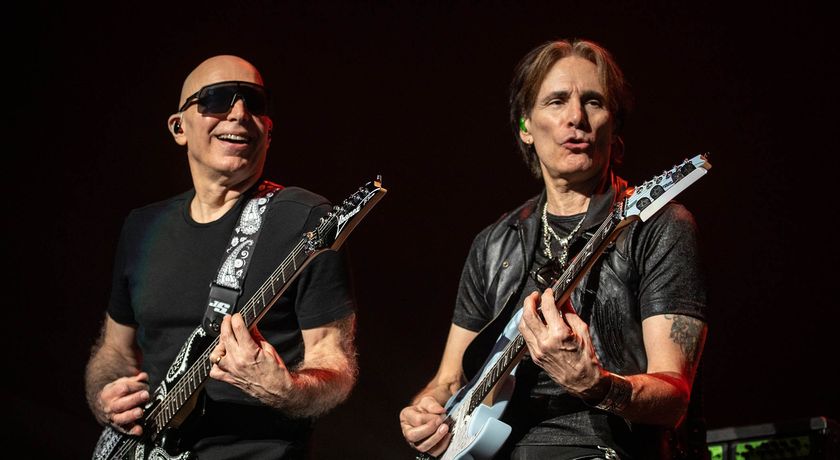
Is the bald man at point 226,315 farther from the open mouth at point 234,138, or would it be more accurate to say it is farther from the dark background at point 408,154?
the dark background at point 408,154

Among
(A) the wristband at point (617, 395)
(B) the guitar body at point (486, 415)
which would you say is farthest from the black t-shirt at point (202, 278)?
(A) the wristband at point (617, 395)

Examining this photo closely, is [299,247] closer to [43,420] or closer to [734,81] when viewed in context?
[734,81]

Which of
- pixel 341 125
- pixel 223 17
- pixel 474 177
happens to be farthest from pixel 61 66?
pixel 474 177

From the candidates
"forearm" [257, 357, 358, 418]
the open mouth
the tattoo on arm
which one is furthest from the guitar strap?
the tattoo on arm

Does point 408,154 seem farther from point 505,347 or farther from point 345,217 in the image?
point 505,347

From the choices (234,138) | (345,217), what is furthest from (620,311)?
(234,138)

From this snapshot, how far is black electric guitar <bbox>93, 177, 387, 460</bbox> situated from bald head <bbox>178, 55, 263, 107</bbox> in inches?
34.5

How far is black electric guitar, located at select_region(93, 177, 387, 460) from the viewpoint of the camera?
3033 mm

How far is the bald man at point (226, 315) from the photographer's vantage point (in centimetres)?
312

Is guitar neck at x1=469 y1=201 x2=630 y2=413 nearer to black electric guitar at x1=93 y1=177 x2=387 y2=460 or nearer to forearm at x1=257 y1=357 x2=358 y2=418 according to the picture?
forearm at x1=257 y1=357 x2=358 y2=418

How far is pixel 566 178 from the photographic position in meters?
3.21

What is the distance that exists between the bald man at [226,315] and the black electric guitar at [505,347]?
44 cm

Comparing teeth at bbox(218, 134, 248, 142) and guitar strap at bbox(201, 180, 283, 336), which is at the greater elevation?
teeth at bbox(218, 134, 248, 142)

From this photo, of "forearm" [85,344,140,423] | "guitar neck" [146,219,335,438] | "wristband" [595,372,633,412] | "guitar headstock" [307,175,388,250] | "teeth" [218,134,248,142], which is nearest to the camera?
"wristband" [595,372,633,412]
